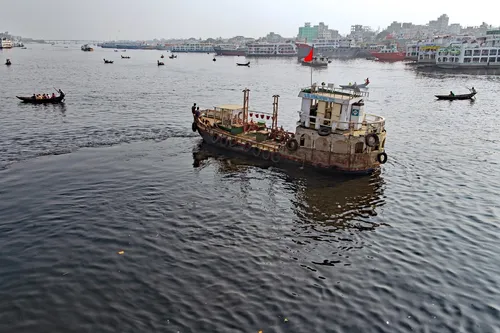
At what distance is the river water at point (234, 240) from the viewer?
16.0 m

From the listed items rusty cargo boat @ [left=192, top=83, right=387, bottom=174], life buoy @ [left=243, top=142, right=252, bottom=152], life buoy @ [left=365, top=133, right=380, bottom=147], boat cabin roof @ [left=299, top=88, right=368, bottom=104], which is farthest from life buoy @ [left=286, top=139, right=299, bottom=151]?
life buoy @ [left=365, top=133, right=380, bottom=147]

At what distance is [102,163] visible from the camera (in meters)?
34.1

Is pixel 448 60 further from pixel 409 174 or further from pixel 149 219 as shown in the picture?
pixel 149 219

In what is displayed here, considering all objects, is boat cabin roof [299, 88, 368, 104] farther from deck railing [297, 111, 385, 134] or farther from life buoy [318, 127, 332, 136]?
life buoy [318, 127, 332, 136]

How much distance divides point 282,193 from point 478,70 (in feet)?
503

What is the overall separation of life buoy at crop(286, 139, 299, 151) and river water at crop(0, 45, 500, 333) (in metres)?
2.57

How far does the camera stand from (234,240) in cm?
2162

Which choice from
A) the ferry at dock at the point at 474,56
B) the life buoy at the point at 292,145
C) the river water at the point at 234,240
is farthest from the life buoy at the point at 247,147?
the ferry at dock at the point at 474,56

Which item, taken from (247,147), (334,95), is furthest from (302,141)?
(247,147)

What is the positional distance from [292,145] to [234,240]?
14.7 metres

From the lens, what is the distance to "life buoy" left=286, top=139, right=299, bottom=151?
3381 cm

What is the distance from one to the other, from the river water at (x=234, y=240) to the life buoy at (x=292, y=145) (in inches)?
101

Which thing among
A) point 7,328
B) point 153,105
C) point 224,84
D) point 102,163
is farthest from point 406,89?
point 7,328

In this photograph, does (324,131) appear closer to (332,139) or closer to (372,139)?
(332,139)
